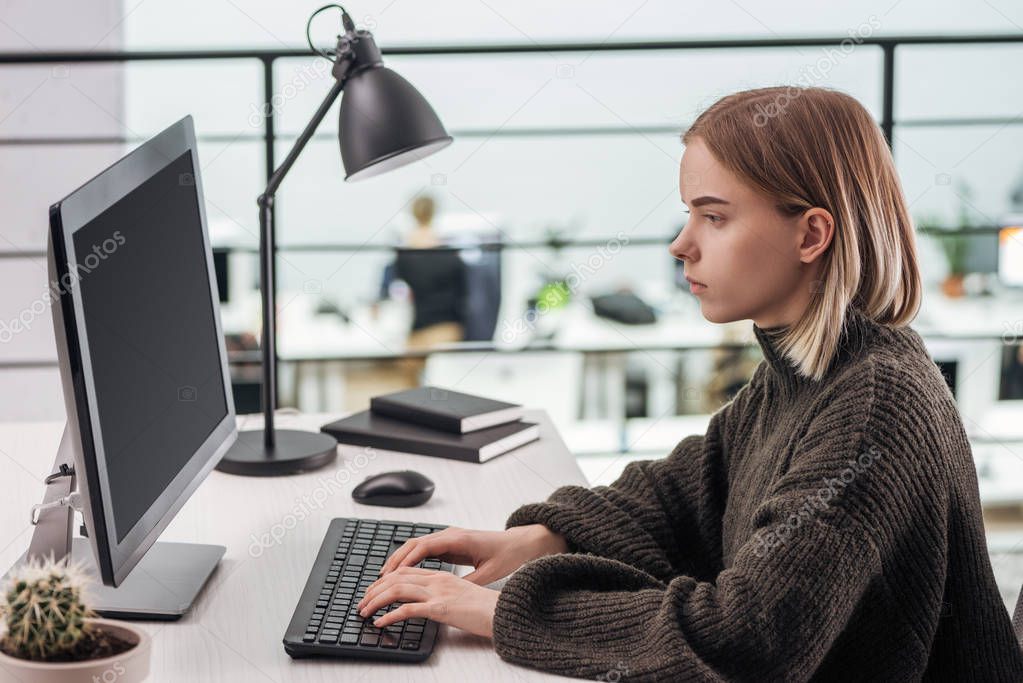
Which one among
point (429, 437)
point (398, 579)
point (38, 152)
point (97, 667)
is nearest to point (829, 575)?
point (398, 579)

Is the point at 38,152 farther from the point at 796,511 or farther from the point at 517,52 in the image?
the point at 796,511

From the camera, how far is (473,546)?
3.61ft

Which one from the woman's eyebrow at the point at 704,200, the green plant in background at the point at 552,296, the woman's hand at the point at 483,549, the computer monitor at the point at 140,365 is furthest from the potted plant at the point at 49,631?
the green plant in background at the point at 552,296

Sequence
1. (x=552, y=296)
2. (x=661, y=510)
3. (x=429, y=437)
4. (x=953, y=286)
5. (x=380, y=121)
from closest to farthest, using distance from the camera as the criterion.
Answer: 1. (x=661, y=510)
2. (x=380, y=121)
3. (x=429, y=437)
4. (x=953, y=286)
5. (x=552, y=296)

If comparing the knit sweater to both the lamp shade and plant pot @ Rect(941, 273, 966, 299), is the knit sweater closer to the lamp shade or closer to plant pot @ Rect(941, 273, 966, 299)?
the lamp shade

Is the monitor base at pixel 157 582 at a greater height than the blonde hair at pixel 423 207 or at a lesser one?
lesser

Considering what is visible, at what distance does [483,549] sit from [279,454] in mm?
421

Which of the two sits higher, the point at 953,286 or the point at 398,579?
the point at 953,286

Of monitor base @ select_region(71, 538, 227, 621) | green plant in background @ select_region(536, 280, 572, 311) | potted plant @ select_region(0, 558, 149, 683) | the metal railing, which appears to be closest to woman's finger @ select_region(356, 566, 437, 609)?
monitor base @ select_region(71, 538, 227, 621)

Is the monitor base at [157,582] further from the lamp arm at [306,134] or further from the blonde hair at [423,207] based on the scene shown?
the blonde hair at [423,207]

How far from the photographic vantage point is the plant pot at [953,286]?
3.52 metres

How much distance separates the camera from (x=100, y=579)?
3.24 ft

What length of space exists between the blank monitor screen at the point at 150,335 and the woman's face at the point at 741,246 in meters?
0.48

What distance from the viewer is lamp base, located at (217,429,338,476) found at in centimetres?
139
